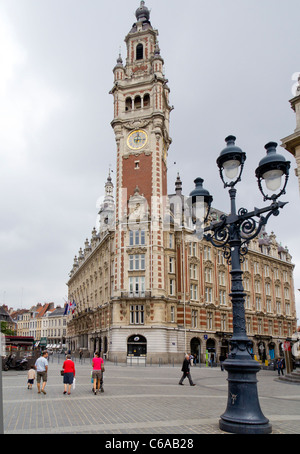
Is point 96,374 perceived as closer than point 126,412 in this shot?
No

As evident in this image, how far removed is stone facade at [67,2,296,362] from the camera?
1795 inches

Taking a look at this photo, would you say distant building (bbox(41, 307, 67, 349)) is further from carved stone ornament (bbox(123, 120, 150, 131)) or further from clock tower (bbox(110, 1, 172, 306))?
carved stone ornament (bbox(123, 120, 150, 131))

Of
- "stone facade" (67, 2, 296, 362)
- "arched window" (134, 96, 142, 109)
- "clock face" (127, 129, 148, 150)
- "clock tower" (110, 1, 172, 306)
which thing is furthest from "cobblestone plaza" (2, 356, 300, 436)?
"arched window" (134, 96, 142, 109)

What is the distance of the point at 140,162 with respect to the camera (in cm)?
5100

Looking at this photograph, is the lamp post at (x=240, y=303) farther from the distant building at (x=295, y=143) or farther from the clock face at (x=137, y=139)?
the clock face at (x=137, y=139)

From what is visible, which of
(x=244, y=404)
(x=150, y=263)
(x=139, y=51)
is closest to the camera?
(x=244, y=404)

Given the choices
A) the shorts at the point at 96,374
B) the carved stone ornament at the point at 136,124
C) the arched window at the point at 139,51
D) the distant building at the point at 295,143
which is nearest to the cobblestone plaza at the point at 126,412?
the shorts at the point at 96,374

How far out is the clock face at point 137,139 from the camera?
5159 cm

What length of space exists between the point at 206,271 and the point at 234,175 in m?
45.1

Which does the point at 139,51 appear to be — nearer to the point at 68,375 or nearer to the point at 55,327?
the point at 68,375

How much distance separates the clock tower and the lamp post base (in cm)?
3671

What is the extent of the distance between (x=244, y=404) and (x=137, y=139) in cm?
4656

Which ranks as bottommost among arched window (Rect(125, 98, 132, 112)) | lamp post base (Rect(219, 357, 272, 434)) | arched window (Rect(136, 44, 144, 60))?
lamp post base (Rect(219, 357, 272, 434))

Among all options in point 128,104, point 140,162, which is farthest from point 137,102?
point 140,162
